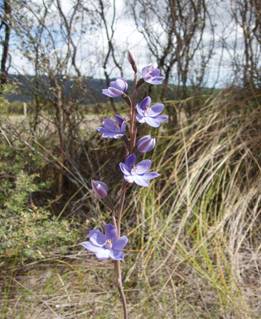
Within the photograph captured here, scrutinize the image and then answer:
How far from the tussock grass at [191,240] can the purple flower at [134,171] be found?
3.23 ft

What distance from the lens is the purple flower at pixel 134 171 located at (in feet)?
4.59

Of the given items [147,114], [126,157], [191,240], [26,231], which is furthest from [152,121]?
[191,240]

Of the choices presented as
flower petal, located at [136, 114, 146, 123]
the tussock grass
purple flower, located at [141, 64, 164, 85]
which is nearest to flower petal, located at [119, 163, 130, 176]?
flower petal, located at [136, 114, 146, 123]

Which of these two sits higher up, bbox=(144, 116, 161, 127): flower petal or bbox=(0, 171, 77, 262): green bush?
bbox=(144, 116, 161, 127): flower petal

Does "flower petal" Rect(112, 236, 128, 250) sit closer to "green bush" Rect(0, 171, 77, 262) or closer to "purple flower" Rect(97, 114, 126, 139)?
"purple flower" Rect(97, 114, 126, 139)

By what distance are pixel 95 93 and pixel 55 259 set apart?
1452 millimetres

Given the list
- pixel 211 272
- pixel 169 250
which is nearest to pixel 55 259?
pixel 169 250

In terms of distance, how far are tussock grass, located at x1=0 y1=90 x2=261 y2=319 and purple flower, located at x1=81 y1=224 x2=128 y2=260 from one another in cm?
92

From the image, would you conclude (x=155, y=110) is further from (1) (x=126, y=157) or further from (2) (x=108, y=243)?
(2) (x=108, y=243)

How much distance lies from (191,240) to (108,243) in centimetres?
153

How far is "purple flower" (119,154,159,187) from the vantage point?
4.59ft

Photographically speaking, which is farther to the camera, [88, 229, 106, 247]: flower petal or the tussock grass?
the tussock grass

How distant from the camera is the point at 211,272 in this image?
8.16 feet

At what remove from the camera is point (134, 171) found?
1431 millimetres
